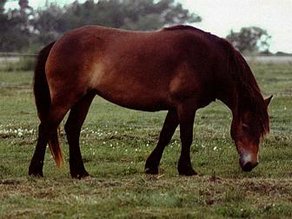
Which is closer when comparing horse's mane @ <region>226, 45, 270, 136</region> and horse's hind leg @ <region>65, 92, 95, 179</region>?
horse's mane @ <region>226, 45, 270, 136</region>

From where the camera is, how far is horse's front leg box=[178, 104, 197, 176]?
10898 millimetres

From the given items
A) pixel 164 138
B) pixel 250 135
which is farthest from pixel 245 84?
pixel 164 138

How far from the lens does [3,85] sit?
1270 inches

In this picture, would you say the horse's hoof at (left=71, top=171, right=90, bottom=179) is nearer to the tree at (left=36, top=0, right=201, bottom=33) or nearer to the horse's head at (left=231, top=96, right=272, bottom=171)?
the horse's head at (left=231, top=96, right=272, bottom=171)

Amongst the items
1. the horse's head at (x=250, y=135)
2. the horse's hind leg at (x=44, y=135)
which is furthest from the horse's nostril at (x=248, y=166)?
the horse's hind leg at (x=44, y=135)

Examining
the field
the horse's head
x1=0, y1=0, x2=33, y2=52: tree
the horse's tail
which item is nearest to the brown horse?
the horse's head

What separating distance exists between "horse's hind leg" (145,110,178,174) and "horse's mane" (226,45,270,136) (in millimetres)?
988

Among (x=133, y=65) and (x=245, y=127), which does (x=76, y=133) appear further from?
(x=245, y=127)

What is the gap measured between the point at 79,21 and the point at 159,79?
66.2m

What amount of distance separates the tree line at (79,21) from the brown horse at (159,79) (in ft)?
194

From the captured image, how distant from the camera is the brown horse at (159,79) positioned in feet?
35.9

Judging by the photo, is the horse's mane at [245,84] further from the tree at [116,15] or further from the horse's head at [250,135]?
the tree at [116,15]

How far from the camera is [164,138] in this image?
37.7 feet

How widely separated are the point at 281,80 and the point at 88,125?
1844 cm
